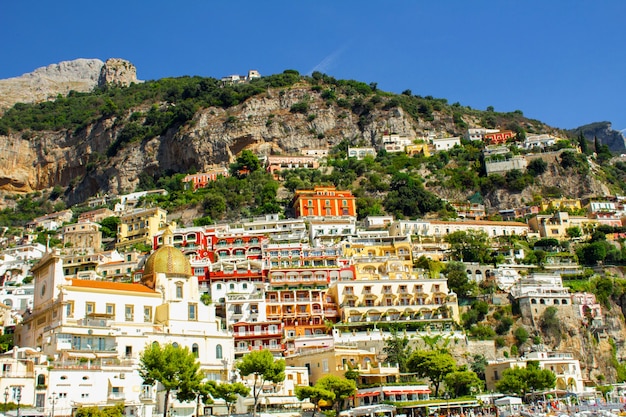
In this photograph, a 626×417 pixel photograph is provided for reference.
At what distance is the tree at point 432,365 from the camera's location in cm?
5634

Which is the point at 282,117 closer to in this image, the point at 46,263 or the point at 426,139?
the point at 426,139

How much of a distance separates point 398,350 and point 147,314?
73.5 ft

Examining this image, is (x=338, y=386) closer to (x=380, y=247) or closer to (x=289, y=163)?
(x=380, y=247)

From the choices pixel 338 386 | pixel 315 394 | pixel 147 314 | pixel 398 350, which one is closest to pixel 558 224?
pixel 398 350

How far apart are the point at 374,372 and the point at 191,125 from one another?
94567 millimetres

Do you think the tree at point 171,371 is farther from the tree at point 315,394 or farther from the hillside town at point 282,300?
the tree at point 315,394

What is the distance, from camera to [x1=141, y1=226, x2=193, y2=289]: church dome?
6181 centimetres

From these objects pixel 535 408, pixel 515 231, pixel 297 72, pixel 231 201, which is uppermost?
pixel 297 72

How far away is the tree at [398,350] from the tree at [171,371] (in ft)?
70.8

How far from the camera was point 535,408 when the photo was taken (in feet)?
176

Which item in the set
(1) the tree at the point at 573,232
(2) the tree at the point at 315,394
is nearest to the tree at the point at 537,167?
(1) the tree at the point at 573,232

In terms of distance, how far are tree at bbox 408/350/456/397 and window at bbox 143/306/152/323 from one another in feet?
71.0

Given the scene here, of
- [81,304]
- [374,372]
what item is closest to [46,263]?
[81,304]

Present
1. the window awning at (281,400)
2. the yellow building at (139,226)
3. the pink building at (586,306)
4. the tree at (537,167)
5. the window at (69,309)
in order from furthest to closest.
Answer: the tree at (537,167)
the yellow building at (139,226)
the pink building at (586,306)
the window at (69,309)
the window awning at (281,400)
